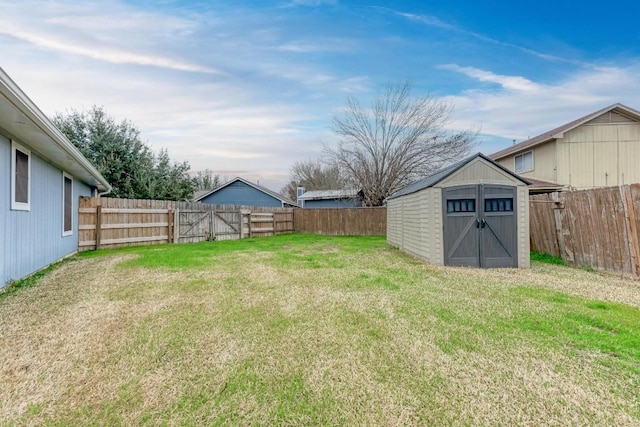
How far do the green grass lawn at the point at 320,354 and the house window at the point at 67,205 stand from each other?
3.63 m

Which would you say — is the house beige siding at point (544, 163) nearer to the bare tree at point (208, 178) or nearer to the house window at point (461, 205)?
the house window at point (461, 205)

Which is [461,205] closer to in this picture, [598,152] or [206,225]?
[598,152]

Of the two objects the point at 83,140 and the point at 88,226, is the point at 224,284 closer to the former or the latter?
the point at 88,226

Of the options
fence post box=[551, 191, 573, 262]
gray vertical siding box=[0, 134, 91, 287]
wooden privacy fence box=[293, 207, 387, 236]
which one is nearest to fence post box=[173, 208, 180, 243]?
gray vertical siding box=[0, 134, 91, 287]

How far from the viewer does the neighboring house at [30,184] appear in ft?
14.0

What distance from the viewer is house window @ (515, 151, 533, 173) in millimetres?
14086

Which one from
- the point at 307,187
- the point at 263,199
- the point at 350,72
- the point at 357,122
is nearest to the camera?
the point at 350,72

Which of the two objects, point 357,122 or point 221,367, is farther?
point 357,122

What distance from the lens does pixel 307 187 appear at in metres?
36.2

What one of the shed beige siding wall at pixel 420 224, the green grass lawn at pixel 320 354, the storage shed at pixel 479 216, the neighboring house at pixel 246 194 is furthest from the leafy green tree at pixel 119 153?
the storage shed at pixel 479 216

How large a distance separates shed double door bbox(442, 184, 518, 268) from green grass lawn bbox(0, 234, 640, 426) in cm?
197

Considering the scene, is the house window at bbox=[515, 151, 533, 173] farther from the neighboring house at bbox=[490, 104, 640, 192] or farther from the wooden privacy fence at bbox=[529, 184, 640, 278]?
the wooden privacy fence at bbox=[529, 184, 640, 278]

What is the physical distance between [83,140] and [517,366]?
20256 millimetres

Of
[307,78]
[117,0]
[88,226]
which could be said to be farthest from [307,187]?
[117,0]
